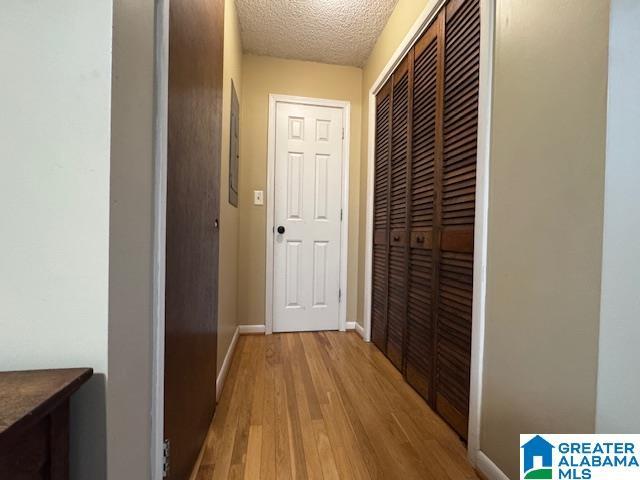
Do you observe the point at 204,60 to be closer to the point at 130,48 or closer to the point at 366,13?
the point at 130,48

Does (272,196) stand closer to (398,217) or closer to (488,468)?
(398,217)

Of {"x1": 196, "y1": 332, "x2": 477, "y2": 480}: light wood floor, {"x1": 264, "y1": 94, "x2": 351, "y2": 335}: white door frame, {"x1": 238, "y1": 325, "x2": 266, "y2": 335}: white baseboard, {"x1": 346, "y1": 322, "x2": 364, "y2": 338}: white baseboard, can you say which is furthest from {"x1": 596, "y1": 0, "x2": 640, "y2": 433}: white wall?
{"x1": 238, "y1": 325, "x2": 266, "y2": 335}: white baseboard

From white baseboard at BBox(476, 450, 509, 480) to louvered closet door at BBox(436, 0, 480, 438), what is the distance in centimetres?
15

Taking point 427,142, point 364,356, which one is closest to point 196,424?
point 364,356

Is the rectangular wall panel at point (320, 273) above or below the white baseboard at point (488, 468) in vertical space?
above

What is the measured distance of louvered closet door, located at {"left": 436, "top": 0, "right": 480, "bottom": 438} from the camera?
1238mm

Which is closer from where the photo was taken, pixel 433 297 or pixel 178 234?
pixel 178 234

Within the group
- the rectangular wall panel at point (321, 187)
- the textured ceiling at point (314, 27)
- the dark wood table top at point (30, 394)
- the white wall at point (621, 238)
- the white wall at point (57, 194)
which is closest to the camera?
the dark wood table top at point (30, 394)

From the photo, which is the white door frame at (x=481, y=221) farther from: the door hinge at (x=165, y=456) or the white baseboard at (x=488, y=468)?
the door hinge at (x=165, y=456)

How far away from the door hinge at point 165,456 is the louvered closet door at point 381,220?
5.33ft

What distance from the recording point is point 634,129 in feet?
2.26

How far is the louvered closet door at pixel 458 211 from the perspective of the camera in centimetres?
124

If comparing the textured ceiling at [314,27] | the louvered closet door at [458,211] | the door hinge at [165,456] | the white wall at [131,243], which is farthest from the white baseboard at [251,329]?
the textured ceiling at [314,27]

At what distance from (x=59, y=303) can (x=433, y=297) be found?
4.75 feet
